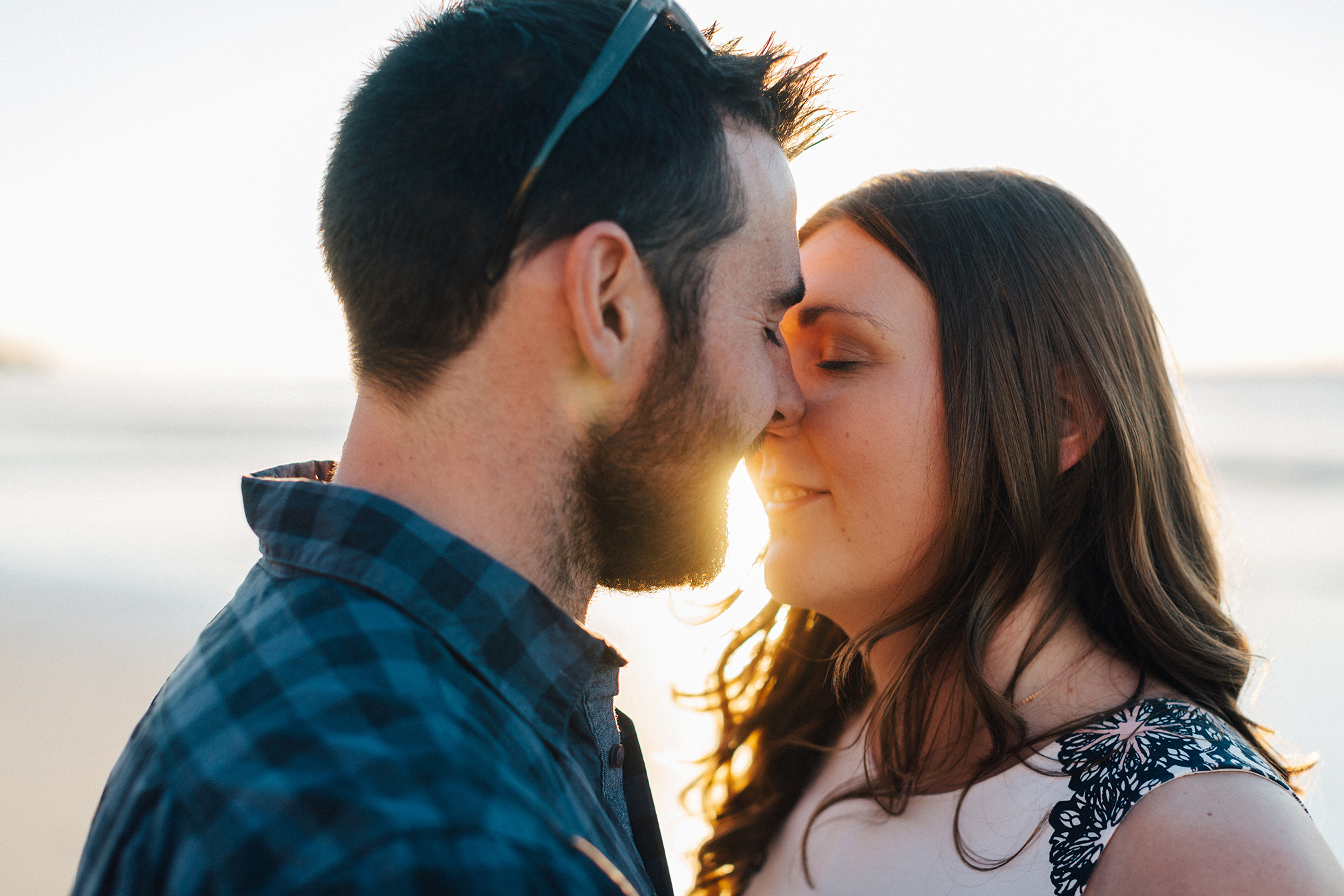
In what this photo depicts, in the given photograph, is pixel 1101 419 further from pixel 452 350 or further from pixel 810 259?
pixel 452 350

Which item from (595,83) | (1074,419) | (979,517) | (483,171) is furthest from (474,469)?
(1074,419)

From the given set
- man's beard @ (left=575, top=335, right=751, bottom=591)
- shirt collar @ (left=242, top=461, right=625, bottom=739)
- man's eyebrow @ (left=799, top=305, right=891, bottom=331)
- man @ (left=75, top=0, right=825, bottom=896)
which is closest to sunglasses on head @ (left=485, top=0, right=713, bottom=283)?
man @ (left=75, top=0, right=825, bottom=896)

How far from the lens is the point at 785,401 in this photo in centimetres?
203

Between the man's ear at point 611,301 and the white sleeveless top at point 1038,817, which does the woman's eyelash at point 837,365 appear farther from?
the white sleeveless top at point 1038,817

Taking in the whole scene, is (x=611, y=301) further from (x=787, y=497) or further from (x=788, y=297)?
(x=787, y=497)

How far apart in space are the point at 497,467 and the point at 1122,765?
131 cm

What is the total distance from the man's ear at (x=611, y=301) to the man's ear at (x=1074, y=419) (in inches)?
43.0

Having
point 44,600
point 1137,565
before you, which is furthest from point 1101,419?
point 44,600

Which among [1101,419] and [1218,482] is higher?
[1101,419]

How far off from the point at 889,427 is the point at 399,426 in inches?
43.8

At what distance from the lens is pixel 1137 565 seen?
6.64 feet

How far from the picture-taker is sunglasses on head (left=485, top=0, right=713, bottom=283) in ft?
4.56

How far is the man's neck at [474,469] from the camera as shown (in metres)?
1.36

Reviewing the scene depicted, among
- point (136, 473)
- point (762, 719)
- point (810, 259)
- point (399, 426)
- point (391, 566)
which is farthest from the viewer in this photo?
point (136, 473)
